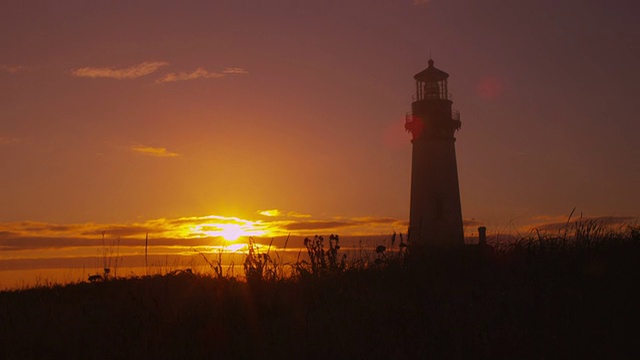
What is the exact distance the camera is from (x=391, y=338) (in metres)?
6.01

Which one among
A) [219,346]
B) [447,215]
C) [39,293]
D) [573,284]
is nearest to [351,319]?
[219,346]

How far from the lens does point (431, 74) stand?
112 feet

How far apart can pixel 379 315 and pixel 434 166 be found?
26230 millimetres

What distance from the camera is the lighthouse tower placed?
3206cm

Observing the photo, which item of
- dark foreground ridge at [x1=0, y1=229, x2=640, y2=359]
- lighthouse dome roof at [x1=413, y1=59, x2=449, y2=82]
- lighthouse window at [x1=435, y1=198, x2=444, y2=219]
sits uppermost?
lighthouse dome roof at [x1=413, y1=59, x2=449, y2=82]

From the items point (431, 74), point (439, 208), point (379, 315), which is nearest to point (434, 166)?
point (439, 208)

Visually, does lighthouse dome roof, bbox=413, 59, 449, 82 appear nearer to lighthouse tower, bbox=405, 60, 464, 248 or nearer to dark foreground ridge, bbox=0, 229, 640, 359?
lighthouse tower, bbox=405, 60, 464, 248

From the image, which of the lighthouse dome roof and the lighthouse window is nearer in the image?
the lighthouse window

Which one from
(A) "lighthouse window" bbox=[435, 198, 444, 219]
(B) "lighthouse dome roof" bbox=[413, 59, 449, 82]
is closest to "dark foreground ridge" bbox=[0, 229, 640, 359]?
(A) "lighthouse window" bbox=[435, 198, 444, 219]

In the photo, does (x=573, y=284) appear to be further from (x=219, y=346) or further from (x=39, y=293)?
(x=39, y=293)

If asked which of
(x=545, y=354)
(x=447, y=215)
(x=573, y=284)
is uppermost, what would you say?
(x=447, y=215)

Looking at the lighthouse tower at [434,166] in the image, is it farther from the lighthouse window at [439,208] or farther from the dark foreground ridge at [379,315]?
the dark foreground ridge at [379,315]

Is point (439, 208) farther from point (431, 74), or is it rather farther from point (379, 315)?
point (379, 315)

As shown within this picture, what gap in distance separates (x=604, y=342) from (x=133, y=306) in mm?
5254
